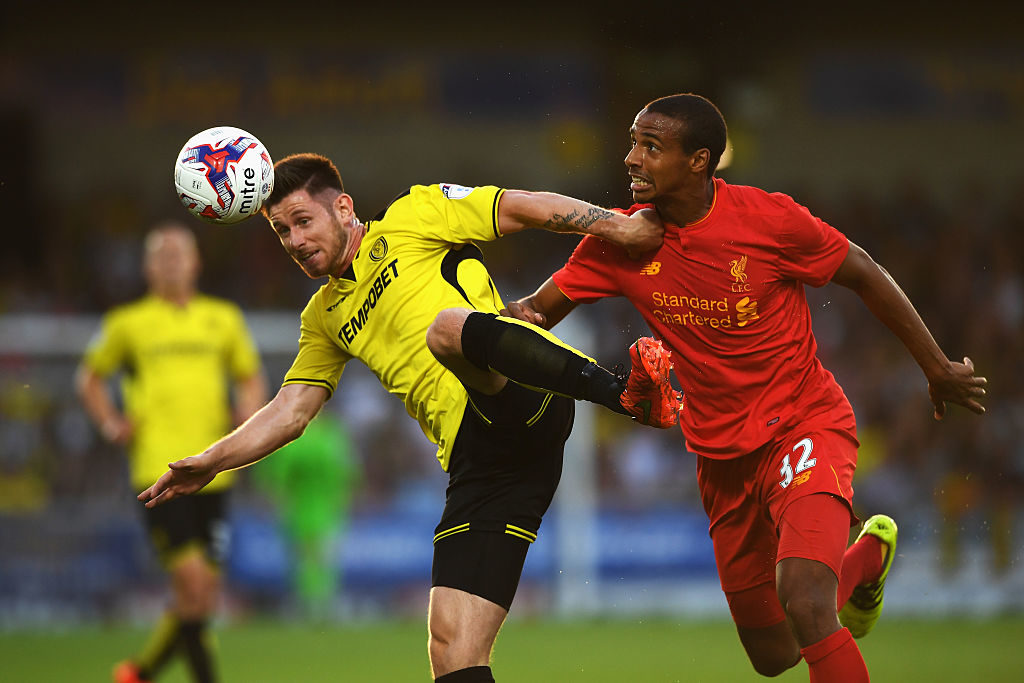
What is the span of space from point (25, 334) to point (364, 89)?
6.19 m

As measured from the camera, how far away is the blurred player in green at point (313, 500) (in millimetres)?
13234

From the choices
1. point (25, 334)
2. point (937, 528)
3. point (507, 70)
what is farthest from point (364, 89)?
point (937, 528)

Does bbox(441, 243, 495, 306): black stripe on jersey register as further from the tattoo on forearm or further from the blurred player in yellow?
the blurred player in yellow

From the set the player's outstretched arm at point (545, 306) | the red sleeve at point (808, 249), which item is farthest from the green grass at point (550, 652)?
the red sleeve at point (808, 249)

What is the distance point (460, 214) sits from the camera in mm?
5043

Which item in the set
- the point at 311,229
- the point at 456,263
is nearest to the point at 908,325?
the point at 456,263

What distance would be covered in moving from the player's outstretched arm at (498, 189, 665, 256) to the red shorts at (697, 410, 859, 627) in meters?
0.94

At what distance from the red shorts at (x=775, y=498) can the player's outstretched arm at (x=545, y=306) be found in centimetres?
84

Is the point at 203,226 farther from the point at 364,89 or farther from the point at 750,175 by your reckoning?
the point at 750,175

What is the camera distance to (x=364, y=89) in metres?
17.9

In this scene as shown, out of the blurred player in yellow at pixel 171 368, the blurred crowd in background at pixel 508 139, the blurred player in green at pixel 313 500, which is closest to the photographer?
the blurred player in yellow at pixel 171 368

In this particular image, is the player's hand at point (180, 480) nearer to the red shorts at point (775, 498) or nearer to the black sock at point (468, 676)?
the black sock at point (468, 676)

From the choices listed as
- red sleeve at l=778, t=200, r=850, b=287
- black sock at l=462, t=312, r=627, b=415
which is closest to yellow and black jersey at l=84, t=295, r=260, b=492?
black sock at l=462, t=312, r=627, b=415

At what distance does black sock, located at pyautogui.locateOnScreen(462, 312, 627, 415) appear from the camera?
14.1 ft
